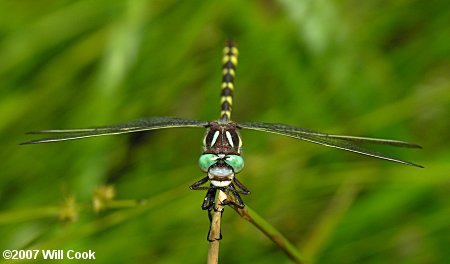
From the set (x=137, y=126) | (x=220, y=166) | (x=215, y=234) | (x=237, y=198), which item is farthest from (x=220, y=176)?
(x=137, y=126)

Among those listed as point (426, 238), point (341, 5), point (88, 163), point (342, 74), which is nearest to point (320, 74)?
point (342, 74)

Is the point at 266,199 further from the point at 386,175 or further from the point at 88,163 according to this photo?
the point at 88,163

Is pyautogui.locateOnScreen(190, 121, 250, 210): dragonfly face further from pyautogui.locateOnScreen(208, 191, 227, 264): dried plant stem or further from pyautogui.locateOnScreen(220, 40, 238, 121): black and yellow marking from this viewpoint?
pyautogui.locateOnScreen(220, 40, 238, 121): black and yellow marking

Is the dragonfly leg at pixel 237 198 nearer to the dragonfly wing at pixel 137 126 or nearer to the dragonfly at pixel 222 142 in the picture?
the dragonfly at pixel 222 142

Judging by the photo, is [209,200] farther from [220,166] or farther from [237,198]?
[237,198]

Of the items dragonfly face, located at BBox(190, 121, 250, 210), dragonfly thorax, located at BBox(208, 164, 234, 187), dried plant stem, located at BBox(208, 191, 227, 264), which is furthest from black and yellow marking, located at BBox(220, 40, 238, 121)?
dried plant stem, located at BBox(208, 191, 227, 264)

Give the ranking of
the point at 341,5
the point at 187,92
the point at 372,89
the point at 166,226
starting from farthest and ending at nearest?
the point at 187,92, the point at 341,5, the point at 372,89, the point at 166,226
